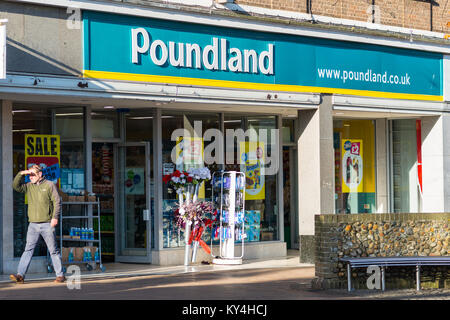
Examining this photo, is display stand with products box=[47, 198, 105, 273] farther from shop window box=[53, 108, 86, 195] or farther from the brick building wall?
the brick building wall

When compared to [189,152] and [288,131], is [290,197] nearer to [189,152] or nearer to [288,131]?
[288,131]

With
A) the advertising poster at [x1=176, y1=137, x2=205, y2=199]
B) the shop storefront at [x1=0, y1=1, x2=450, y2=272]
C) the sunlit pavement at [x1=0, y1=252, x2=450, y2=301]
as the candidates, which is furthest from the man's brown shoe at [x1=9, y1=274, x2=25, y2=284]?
the advertising poster at [x1=176, y1=137, x2=205, y2=199]

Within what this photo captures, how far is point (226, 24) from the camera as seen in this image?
16344 millimetres

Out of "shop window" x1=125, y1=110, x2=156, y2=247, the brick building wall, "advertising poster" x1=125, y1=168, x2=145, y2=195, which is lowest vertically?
"advertising poster" x1=125, y1=168, x2=145, y2=195

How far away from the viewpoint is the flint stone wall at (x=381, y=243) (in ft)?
42.3

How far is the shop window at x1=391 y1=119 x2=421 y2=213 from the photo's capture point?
2112cm

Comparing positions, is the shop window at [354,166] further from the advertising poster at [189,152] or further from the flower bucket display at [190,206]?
the flower bucket display at [190,206]

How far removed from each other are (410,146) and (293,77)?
16.8ft

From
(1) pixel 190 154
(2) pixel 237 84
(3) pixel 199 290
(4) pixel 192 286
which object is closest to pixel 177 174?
(1) pixel 190 154

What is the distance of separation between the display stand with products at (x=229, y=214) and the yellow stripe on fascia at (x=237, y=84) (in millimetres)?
1823

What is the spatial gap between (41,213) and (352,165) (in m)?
9.58

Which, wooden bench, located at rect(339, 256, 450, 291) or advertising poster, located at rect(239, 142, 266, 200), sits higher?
advertising poster, located at rect(239, 142, 266, 200)

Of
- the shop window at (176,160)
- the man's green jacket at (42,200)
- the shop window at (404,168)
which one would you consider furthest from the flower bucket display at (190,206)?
the shop window at (404,168)

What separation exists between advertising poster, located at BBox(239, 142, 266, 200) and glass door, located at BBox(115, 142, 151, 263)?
2343 mm
